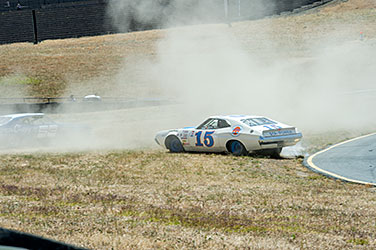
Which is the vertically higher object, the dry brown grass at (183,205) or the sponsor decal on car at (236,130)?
the sponsor decal on car at (236,130)

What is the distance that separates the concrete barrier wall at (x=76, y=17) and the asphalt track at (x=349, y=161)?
40.3m

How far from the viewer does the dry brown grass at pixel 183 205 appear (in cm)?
538

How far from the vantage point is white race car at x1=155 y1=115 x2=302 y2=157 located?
12.4 metres

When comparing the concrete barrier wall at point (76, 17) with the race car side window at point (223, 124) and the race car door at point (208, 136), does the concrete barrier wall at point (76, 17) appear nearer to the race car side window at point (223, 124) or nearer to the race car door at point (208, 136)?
the race car door at point (208, 136)

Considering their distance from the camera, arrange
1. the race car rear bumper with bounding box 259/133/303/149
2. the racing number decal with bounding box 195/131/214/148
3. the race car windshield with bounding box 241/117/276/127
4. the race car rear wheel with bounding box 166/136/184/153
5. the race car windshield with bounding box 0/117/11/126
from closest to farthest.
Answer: the race car rear bumper with bounding box 259/133/303/149 → the race car windshield with bounding box 241/117/276/127 → the racing number decal with bounding box 195/131/214/148 → the race car rear wheel with bounding box 166/136/184/153 → the race car windshield with bounding box 0/117/11/126

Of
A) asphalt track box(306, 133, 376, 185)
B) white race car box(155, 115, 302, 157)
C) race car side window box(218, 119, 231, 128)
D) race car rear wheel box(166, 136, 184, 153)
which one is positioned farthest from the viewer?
race car rear wheel box(166, 136, 184, 153)

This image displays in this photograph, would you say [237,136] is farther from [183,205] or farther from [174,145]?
[183,205]

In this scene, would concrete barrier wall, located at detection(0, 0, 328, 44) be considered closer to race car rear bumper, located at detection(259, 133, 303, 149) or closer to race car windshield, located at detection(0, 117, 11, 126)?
race car windshield, located at detection(0, 117, 11, 126)

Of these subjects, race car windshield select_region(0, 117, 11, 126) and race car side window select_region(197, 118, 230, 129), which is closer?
race car side window select_region(197, 118, 230, 129)

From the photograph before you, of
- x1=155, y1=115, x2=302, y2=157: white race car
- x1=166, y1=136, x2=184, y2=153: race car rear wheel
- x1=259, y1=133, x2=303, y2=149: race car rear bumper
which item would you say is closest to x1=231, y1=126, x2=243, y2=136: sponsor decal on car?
x1=155, y1=115, x2=302, y2=157: white race car

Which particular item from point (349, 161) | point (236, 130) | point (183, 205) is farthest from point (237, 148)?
point (183, 205)

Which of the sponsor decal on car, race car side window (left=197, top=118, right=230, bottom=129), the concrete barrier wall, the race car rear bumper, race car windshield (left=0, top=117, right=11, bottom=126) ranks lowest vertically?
the race car rear bumper

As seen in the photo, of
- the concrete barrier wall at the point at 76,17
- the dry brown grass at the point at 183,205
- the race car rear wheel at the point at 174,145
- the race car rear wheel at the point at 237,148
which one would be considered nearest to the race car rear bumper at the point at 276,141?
the race car rear wheel at the point at 237,148

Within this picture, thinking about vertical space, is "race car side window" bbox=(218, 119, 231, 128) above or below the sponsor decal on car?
above
